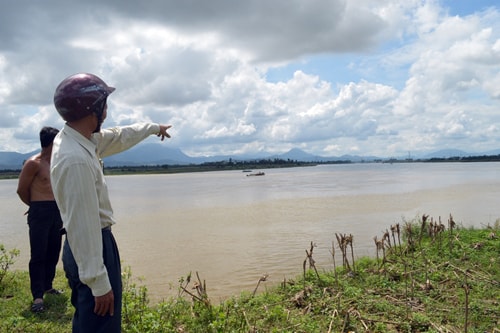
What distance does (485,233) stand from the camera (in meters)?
7.72

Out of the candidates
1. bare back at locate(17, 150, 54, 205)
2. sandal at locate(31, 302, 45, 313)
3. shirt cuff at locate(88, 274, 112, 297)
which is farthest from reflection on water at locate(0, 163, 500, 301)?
shirt cuff at locate(88, 274, 112, 297)

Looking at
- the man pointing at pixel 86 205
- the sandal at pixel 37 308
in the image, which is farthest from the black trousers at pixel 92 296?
the sandal at pixel 37 308

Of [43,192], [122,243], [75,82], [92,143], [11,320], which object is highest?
[75,82]

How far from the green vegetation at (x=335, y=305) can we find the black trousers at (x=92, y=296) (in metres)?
1.44

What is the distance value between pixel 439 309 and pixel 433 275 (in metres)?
1.31

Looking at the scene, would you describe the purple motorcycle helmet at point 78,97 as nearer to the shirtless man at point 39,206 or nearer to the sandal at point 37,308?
the shirtless man at point 39,206

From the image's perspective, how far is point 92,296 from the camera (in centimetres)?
216

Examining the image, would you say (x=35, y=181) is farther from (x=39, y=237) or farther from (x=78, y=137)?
(x=78, y=137)

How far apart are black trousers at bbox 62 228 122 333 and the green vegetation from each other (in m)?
1.44

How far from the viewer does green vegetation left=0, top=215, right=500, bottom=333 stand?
154 inches

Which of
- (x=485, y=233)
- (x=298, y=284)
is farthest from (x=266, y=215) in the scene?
(x=298, y=284)

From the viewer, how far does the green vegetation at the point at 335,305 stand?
390 cm

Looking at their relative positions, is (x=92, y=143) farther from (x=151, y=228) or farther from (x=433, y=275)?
(x=151, y=228)

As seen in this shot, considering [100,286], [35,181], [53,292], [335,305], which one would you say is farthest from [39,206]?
[335,305]
